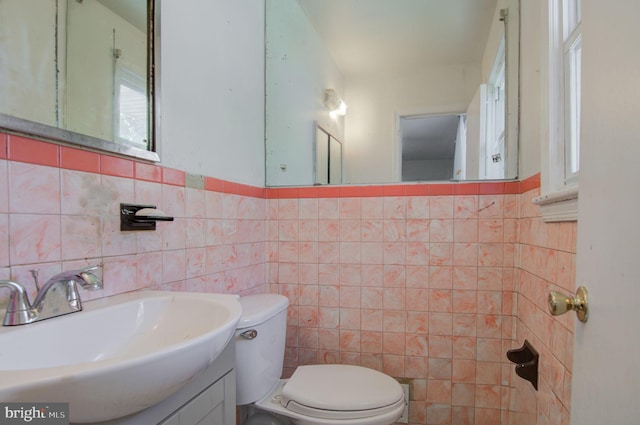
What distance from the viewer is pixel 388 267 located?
1567 millimetres

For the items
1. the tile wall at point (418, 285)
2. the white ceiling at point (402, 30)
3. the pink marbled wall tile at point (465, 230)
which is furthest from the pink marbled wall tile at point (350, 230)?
the white ceiling at point (402, 30)

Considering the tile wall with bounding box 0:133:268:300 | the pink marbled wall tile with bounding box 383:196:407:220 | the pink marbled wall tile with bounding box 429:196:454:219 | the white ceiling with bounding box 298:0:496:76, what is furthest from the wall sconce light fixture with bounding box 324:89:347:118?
the tile wall with bounding box 0:133:268:300

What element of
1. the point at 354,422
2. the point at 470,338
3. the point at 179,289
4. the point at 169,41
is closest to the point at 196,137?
the point at 169,41

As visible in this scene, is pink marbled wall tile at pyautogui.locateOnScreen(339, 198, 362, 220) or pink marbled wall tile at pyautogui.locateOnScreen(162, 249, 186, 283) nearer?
pink marbled wall tile at pyautogui.locateOnScreen(162, 249, 186, 283)

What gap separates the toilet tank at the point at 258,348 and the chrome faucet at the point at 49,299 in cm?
53

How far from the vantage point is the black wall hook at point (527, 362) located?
1.06 meters

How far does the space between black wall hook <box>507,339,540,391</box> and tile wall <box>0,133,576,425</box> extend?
4 centimetres

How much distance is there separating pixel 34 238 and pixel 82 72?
0.45 meters

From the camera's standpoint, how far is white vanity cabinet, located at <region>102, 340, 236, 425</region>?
579 mm

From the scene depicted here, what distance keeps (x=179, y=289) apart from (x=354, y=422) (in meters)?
0.77

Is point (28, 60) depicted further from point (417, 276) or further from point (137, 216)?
point (417, 276)

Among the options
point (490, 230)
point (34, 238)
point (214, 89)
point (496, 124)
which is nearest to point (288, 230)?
point (214, 89)

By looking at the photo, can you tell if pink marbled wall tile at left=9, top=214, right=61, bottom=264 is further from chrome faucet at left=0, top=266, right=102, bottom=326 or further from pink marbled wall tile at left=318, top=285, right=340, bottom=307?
pink marbled wall tile at left=318, top=285, right=340, bottom=307

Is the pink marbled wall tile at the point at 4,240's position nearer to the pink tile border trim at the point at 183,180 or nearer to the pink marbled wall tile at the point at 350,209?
the pink tile border trim at the point at 183,180
